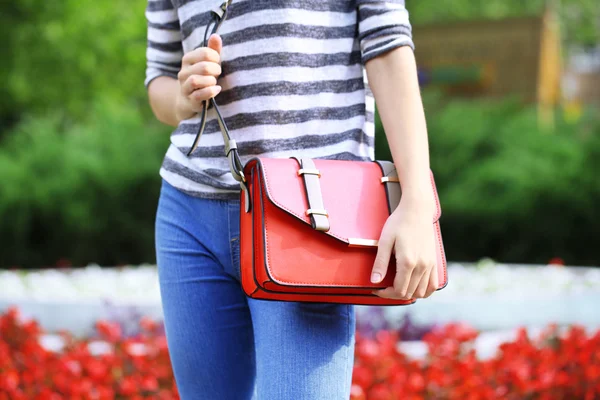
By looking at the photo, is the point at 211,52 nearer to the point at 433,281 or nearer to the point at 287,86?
the point at 287,86

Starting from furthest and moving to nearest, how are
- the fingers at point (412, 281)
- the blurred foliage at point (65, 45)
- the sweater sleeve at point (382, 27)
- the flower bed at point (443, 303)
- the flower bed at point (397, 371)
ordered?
the blurred foliage at point (65, 45) < the flower bed at point (443, 303) < the flower bed at point (397, 371) < the sweater sleeve at point (382, 27) < the fingers at point (412, 281)

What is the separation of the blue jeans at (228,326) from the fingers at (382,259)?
149 millimetres

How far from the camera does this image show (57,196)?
6.79m

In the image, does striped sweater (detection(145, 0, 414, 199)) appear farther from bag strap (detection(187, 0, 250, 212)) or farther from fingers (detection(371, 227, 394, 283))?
fingers (detection(371, 227, 394, 283))

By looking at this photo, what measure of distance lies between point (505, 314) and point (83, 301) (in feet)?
8.93

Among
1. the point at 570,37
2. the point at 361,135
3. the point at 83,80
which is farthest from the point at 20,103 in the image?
the point at 570,37

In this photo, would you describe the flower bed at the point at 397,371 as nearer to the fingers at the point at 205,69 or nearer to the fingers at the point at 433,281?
the fingers at the point at 433,281

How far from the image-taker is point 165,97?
1.70m

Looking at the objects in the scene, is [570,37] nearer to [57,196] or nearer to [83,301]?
[57,196]

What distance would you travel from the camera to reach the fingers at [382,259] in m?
1.28

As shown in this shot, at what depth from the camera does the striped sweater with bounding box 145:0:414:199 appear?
56.4 inches

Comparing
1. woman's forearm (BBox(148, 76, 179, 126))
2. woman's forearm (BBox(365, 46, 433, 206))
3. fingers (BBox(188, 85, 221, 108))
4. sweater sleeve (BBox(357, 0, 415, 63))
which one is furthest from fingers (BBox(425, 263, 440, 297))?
woman's forearm (BBox(148, 76, 179, 126))

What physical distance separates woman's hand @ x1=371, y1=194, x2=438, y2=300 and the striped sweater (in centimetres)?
23

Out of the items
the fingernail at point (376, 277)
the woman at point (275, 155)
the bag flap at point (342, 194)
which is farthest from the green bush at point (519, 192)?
the fingernail at point (376, 277)
